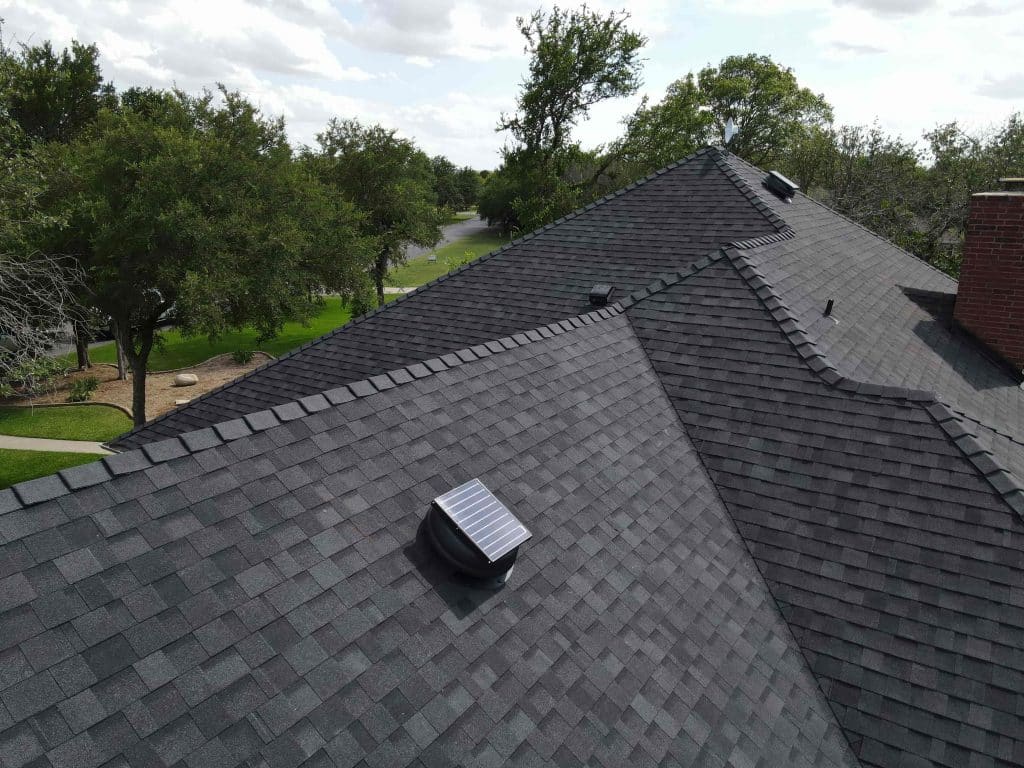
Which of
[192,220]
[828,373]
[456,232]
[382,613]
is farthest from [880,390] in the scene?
[456,232]

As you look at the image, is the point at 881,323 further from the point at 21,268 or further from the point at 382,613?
the point at 21,268

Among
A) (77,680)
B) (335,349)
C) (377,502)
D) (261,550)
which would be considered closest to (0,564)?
(77,680)

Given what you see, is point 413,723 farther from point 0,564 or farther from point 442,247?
point 442,247

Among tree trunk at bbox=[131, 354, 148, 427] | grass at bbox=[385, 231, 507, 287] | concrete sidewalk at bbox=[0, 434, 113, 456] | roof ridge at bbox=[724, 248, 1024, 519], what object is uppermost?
roof ridge at bbox=[724, 248, 1024, 519]

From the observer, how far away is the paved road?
71.1 meters

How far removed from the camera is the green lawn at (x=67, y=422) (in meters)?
21.0

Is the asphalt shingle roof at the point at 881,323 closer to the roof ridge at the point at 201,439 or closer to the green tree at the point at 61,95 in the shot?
the roof ridge at the point at 201,439

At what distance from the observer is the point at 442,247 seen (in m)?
72.6

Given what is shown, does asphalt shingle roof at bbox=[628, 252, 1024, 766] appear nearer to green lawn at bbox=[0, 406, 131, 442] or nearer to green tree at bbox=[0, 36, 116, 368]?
green lawn at bbox=[0, 406, 131, 442]

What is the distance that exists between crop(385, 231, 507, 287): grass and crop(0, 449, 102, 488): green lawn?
20577 millimetres

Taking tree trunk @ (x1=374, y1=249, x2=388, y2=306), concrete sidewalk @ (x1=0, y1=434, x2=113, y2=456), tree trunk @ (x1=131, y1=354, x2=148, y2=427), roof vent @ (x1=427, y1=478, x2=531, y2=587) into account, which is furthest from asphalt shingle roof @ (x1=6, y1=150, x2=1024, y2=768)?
tree trunk @ (x1=374, y1=249, x2=388, y2=306)

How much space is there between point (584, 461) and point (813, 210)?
43.9 feet

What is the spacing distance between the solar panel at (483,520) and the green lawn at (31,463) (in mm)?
17082

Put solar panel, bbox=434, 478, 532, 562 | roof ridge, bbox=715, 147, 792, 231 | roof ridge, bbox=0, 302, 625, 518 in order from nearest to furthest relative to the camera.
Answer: roof ridge, bbox=0, 302, 625, 518 → solar panel, bbox=434, 478, 532, 562 → roof ridge, bbox=715, 147, 792, 231
